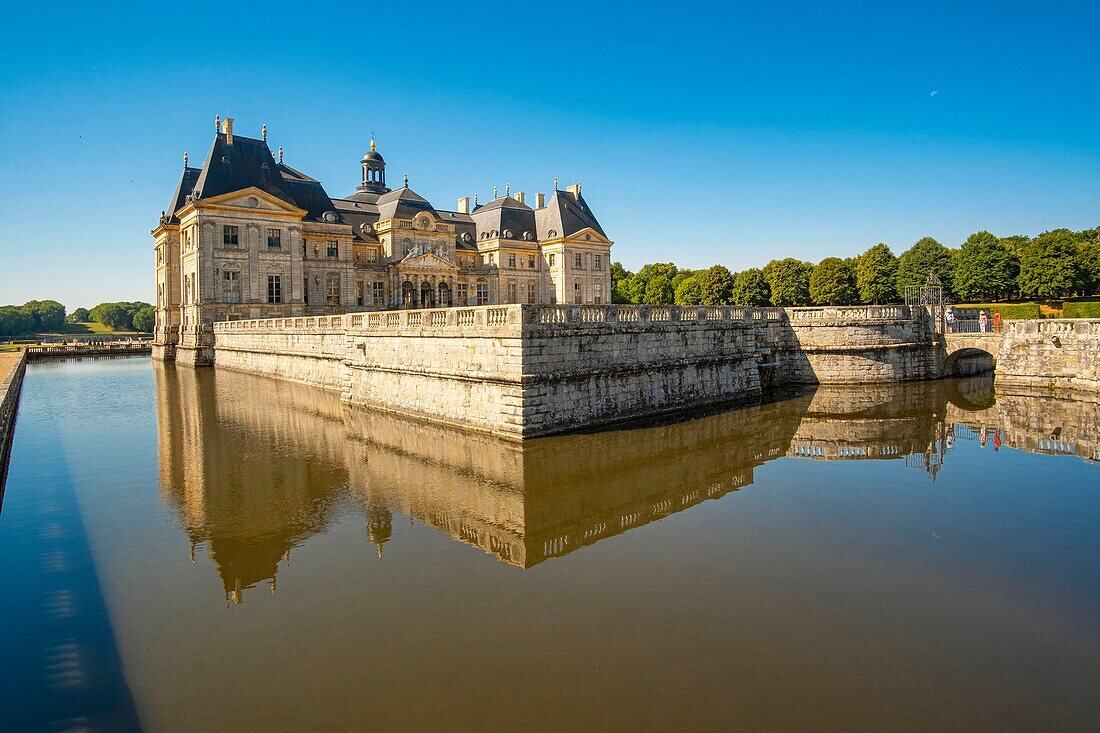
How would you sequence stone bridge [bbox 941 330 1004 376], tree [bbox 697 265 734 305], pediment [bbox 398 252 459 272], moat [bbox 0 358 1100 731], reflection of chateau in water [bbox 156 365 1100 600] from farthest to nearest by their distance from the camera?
tree [bbox 697 265 734 305]
pediment [bbox 398 252 459 272]
stone bridge [bbox 941 330 1004 376]
reflection of chateau in water [bbox 156 365 1100 600]
moat [bbox 0 358 1100 731]

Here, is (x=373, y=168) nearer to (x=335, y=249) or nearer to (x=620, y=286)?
(x=335, y=249)

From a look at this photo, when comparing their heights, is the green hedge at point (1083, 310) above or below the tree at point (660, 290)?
below

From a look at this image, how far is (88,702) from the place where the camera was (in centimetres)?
576

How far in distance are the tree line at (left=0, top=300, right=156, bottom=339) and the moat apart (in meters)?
91.4

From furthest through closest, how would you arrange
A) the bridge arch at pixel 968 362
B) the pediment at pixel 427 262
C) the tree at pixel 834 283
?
the tree at pixel 834 283, the pediment at pixel 427 262, the bridge arch at pixel 968 362

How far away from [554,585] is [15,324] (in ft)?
350

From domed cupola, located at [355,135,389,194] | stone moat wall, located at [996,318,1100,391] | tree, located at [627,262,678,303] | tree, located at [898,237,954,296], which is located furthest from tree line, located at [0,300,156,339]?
stone moat wall, located at [996,318,1100,391]

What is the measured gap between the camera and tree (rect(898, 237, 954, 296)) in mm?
53362

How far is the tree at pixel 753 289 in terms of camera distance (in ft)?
195

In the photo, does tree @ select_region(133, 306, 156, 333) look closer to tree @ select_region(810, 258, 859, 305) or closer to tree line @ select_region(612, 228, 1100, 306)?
tree line @ select_region(612, 228, 1100, 306)

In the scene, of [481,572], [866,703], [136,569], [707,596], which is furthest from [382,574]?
[866,703]

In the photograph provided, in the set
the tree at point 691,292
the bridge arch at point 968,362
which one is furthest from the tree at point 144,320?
the bridge arch at point 968,362

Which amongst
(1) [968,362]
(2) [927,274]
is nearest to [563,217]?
(2) [927,274]

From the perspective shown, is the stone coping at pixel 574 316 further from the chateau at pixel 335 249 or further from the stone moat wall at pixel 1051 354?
the chateau at pixel 335 249
